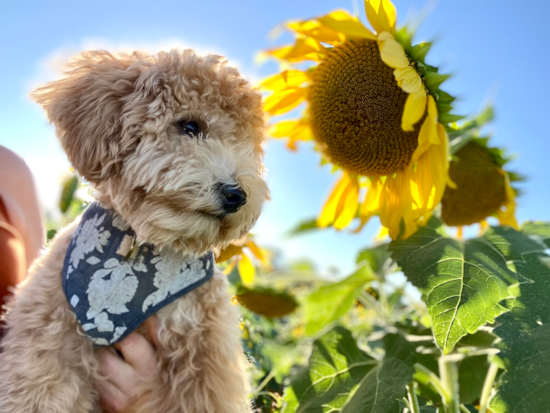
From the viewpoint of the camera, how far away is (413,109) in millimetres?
1159

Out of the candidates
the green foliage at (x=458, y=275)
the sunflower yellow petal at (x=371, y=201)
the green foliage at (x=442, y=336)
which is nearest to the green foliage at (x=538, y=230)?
the green foliage at (x=442, y=336)

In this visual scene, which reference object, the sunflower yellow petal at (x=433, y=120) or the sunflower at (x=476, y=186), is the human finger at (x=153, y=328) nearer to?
the sunflower yellow petal at (x=433, y=120)

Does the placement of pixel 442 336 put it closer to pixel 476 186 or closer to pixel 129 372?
pixel 476 186

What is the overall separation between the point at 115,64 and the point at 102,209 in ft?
1.56

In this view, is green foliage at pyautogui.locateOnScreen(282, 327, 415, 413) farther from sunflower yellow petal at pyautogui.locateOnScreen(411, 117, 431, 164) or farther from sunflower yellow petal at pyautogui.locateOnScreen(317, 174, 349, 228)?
sunflower yellow petal at pyautogui.locateOnScreen(411, 117, 431, 164)

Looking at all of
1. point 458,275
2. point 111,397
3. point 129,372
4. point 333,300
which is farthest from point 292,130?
point 111,397

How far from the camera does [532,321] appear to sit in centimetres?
105

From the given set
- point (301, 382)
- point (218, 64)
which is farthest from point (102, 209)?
point (301, 382)

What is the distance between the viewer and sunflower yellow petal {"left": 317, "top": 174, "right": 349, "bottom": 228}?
1.61m

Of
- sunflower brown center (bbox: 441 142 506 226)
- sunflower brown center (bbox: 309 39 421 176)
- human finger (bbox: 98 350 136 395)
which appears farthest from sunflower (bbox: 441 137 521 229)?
human finger (bbox: 98 350 136 395)

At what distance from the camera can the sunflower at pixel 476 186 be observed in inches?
65.5

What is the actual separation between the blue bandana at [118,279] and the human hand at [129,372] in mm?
44

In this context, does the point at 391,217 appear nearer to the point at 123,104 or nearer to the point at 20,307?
the point at 123,104

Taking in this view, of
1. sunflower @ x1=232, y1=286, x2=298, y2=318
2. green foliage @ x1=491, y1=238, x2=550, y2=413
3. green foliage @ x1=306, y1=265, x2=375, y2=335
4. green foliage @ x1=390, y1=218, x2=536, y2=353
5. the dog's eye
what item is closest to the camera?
green foliage @ x1=491, y1=238, x2=550, y2=413
